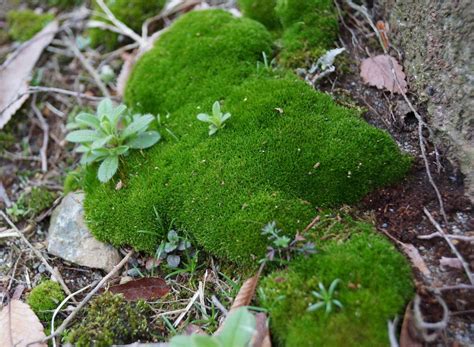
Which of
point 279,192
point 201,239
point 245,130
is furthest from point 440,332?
point 245,130

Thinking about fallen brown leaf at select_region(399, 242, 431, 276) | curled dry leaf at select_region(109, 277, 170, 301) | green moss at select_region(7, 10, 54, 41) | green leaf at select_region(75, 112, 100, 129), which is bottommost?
fallen brown leaf at select_region(399, 242, 431, 276)

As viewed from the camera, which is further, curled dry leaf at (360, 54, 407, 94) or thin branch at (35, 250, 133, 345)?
curled dry leaf at (360, 54, 407, 94)

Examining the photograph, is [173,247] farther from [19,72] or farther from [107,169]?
[19,72]

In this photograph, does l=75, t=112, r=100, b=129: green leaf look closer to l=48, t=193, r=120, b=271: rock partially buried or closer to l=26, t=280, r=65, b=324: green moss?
l=48, t=193, r=120, b=271: rock partially buried

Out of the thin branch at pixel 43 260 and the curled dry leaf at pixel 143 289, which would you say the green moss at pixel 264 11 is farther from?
the thin branch at pixel 43 260

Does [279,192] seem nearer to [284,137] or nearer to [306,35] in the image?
[284,137]

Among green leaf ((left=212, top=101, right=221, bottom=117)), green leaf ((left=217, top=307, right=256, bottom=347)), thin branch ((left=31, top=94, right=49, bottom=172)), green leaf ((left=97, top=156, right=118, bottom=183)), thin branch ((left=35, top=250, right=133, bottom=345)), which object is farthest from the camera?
thin branch ((left=31, top=94, right=49, bottom=172))

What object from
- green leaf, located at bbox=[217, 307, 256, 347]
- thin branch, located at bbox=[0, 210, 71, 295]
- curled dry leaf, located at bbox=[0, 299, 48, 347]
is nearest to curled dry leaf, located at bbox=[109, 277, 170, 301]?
thin branch, located at bbox=[0, 210, 71, 295]
